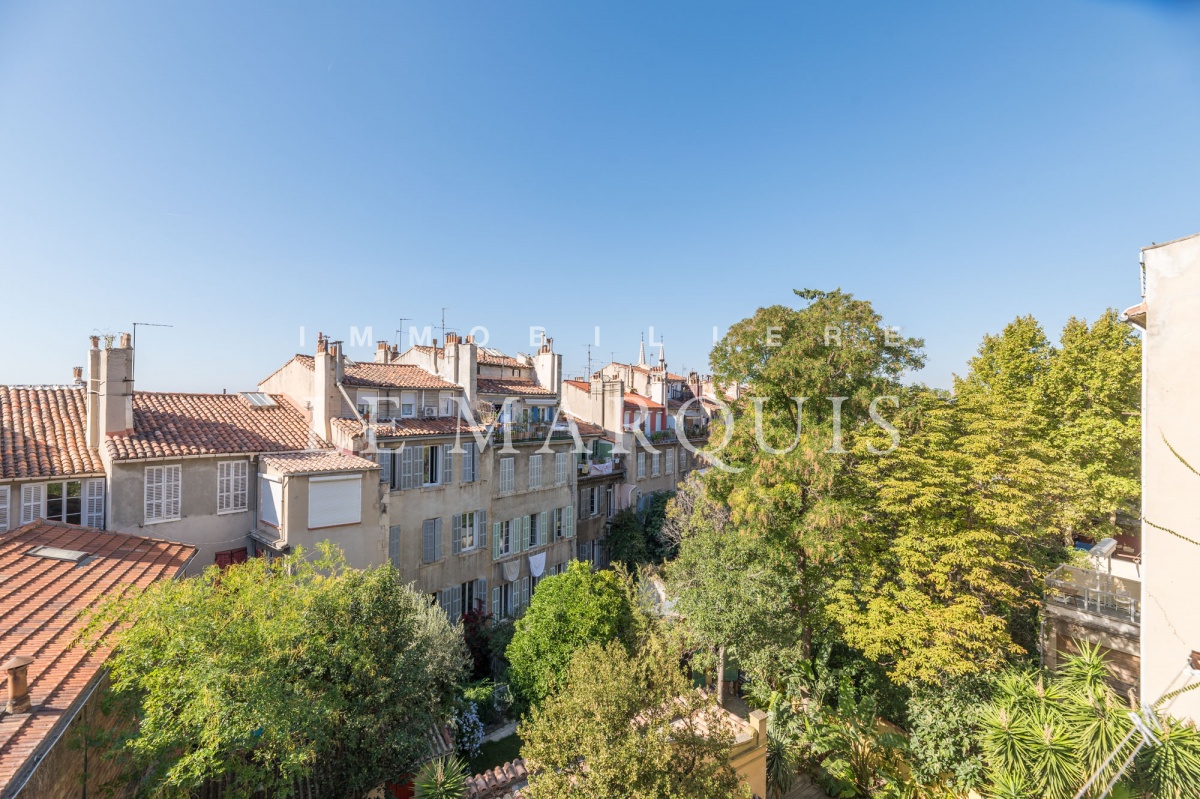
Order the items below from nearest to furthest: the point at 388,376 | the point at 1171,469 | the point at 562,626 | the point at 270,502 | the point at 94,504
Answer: the point at 1171,469 < the point at 94,504 < the point at 562,626 < the point at 270,502 < the point at 388,376

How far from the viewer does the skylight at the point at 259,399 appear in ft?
71.0

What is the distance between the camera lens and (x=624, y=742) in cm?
917

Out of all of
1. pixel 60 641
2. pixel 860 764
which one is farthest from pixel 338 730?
pixel 860 764

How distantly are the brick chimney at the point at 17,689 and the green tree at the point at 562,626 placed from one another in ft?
38.2

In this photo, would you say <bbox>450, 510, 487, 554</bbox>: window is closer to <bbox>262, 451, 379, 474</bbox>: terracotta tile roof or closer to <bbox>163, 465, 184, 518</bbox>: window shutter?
<bbox>262, 451, 379, 474</bbox>: terracotta tile roof

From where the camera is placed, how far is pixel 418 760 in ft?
39.1

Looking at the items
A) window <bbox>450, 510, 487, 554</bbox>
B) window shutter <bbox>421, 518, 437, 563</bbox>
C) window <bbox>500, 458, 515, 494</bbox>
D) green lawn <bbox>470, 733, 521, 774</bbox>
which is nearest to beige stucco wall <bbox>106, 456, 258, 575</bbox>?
window shutter <bbox>421, 518, 437, 563</bbox>

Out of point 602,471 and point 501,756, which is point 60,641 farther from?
point 602,471

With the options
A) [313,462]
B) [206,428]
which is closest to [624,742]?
[313,462]

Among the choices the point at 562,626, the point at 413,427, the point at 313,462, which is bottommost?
the point at 562,626

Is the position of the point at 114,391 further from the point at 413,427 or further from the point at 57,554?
the point at 413,427

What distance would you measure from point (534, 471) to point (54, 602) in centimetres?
1808

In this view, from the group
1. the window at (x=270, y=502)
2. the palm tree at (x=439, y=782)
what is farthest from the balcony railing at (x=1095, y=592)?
the window at (x=270, y=502)

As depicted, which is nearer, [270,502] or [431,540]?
[270,502]
